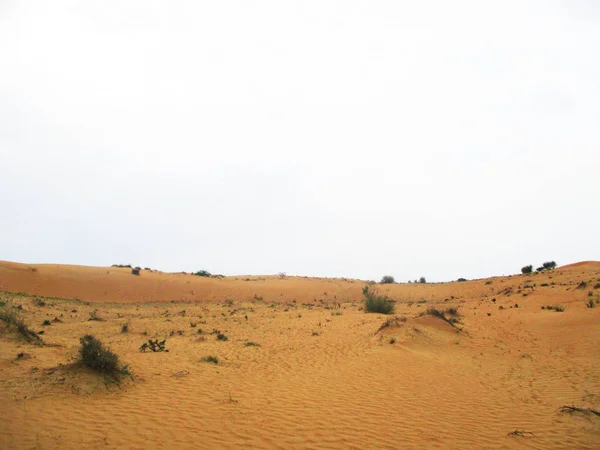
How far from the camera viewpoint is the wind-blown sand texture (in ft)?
19.1

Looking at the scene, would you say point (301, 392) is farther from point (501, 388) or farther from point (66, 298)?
point (66, 298)

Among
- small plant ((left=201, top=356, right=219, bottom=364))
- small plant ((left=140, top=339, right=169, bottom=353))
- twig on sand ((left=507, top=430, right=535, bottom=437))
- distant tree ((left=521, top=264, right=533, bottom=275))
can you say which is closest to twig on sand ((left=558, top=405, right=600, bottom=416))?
twig on sand ((left=507, top=430, right=535, bottom=437))

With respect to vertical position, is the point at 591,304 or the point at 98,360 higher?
the point at 591,304

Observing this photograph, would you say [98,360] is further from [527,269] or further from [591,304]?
[527,269]

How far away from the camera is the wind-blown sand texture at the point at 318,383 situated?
230 inches

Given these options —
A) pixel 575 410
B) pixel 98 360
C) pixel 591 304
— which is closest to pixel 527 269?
pixel 591 304

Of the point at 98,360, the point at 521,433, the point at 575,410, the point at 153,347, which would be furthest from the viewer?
the point at 153,347

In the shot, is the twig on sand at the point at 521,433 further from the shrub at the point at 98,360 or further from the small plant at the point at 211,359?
the shrub at the point at 98,360

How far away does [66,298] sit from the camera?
27.4 meters

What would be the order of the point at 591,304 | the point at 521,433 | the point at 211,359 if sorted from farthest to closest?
1. the point at 591,304
2. the point at 211,359
3. the point at 521,433

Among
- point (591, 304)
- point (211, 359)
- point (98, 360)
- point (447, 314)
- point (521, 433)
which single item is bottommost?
point (211, 359)

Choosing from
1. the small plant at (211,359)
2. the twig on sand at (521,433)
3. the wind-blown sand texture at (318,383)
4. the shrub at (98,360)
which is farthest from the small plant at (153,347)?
the twig on sand at (521,433)

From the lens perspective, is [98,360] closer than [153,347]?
Yes

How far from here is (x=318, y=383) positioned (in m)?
8.99
